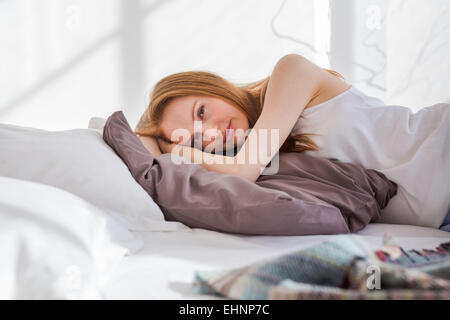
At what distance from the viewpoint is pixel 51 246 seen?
63cm

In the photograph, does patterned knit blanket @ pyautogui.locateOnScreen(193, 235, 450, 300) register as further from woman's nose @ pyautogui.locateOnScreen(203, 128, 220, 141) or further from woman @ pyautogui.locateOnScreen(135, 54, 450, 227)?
woman's nose @ pyautogui.locateOnScreen(203, 128, 220, 141)

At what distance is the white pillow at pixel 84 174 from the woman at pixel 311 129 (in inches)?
10.7

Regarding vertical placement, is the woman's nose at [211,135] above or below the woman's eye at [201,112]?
below

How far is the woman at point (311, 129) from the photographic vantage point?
116cm

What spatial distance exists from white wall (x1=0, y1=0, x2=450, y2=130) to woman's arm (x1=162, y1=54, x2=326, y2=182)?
73 centimetres

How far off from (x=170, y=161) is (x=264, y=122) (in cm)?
29

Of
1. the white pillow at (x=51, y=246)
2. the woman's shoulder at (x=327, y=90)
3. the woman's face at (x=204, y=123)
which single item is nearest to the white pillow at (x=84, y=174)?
the white pillow at (x=51, y=246)

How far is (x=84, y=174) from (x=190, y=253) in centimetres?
35

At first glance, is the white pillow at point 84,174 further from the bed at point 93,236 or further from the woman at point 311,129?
the woman at point 311,129

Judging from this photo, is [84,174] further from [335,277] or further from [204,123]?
[335,277]

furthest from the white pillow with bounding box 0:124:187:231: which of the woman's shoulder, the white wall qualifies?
the white wall

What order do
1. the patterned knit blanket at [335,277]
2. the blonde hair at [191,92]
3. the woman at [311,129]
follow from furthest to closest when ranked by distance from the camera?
the blonde hair at [191,92], the woman at [311,129], the patterned knit blanket at [335,277]
